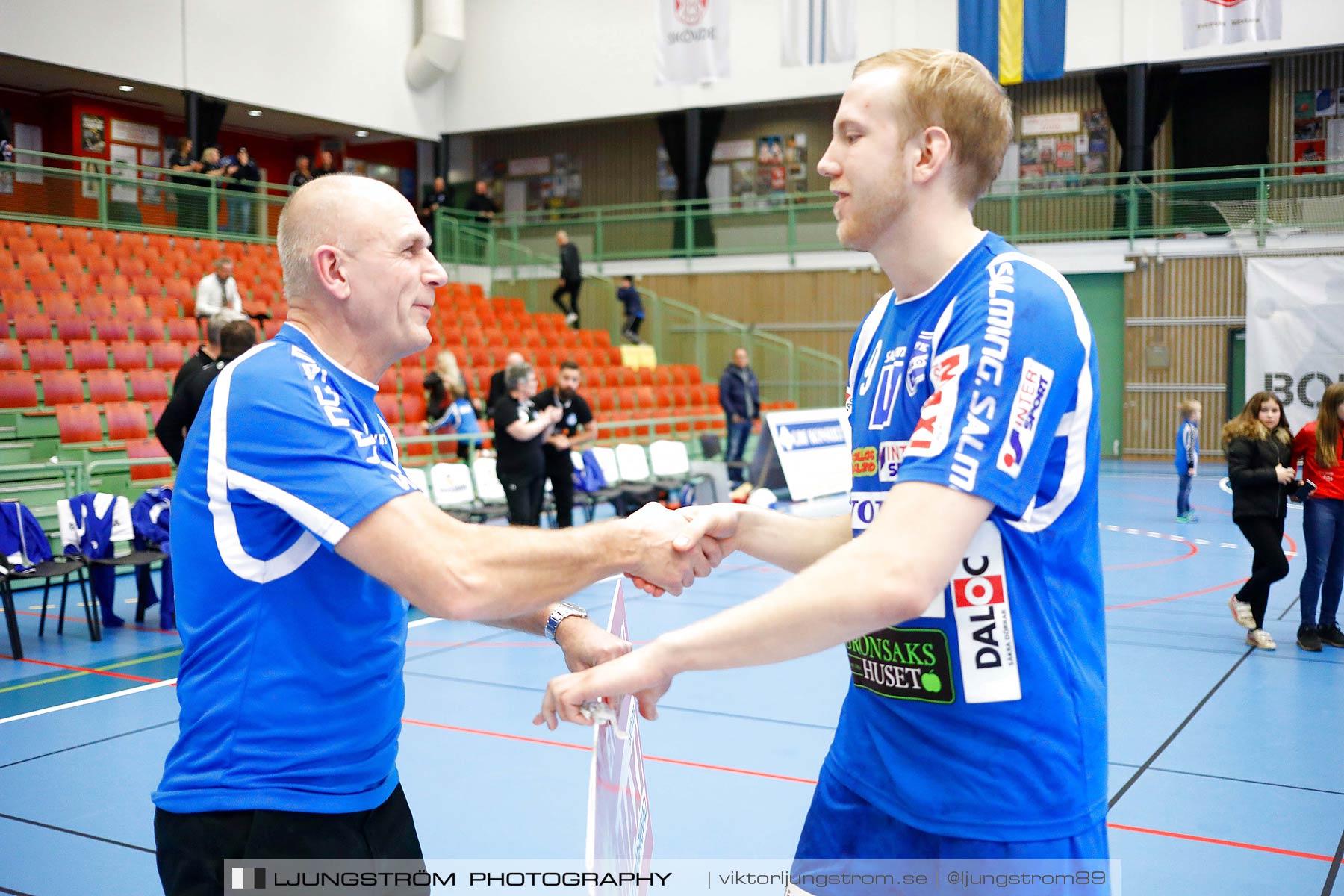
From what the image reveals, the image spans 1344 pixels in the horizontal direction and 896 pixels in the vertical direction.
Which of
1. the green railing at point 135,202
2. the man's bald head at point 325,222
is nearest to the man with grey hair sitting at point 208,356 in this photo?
the man's bald head at point 325,222

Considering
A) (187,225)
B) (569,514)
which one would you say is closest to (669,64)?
(187,225)

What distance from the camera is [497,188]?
28.2 metres

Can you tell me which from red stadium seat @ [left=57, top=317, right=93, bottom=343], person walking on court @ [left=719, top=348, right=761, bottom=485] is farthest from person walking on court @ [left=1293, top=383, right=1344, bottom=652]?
red stadium seat @ [left=57, top=317, right=93, bottom=343]

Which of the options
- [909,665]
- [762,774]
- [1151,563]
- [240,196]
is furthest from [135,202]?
[909,665]

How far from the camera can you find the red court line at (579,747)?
4.76m

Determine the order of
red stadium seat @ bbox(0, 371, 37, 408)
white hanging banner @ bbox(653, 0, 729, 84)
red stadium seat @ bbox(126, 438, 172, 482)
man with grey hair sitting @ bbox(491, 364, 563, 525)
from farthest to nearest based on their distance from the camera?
white hanging banner @ bbox(653, 0, 729, 84)
red stadium seat @ bbox(0, 371, 37, 408)
red stadium seat @ bbox(126, 438, 172, 482)
man with grey hair sitting @ bbox(491, 364, 563, 525)

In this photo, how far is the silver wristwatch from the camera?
2348mm

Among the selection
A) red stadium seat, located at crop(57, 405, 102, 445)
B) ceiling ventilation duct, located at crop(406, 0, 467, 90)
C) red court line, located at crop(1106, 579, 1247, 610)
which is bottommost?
red court line, located at crop(1106, 579, 1247, 610)

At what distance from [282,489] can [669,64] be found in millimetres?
17007

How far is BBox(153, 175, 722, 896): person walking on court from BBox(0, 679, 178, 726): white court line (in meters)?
4.09

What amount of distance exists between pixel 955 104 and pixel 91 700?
5.91 metres

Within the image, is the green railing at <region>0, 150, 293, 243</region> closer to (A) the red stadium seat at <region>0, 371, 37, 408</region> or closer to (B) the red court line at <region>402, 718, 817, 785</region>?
(A) the red stadium seat at <region>0, 371, 37, 408</region>

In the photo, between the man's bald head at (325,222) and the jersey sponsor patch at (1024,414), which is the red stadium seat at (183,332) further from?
the jersey sponsor patch at (1024,414)

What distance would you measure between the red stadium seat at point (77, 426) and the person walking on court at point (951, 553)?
1059 cm
